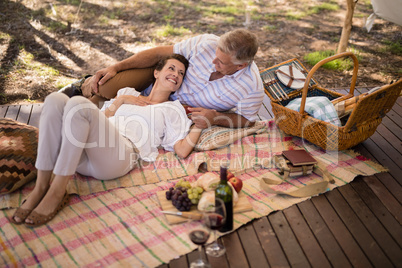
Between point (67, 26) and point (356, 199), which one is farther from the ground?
point (356, 199)

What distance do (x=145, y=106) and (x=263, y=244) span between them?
1.47 metres

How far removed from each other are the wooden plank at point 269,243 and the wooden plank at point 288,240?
3cm

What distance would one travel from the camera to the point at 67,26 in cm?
602

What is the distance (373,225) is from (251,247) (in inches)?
34.5

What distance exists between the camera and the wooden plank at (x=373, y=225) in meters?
2.24

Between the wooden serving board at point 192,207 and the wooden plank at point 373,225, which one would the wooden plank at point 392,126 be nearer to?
the wooden plank at point 373,225

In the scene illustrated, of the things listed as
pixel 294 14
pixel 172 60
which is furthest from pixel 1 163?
pixel 294 14

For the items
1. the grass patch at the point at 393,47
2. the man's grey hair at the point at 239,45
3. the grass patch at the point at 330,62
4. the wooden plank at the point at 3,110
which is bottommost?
the grass patch at the point at 393,47

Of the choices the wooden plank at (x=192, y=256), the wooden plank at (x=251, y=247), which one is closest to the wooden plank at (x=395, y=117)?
the wooden plank at (x=251, y=247)

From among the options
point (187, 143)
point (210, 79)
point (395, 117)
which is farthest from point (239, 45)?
point (395, 117)

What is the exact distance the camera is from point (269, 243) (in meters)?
2.31

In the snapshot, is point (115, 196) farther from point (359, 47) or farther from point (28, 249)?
point (359, 47)

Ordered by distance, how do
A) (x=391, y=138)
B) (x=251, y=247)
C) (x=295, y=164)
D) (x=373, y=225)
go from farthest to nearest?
1. (x=391, y=138)
2. (x=295, y=164)
3. (x=373, y=225)
4. (x=251, y=247)

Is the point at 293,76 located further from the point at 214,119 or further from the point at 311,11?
the point at 311,11
